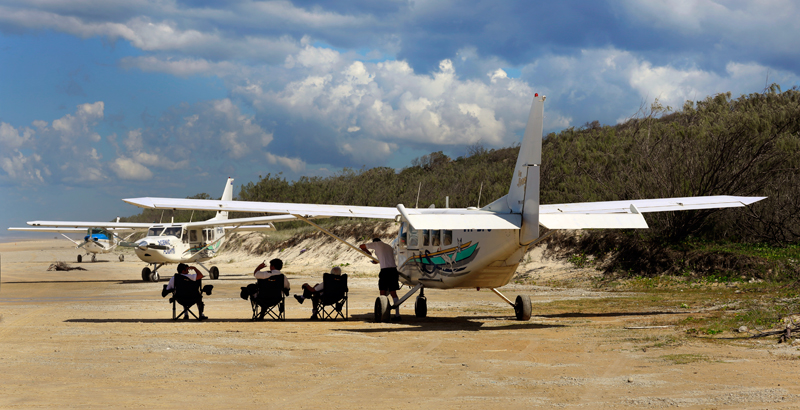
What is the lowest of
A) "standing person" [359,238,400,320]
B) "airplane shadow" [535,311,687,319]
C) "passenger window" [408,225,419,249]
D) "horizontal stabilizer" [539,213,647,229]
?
"airplane shadow" [535,311,687,319]

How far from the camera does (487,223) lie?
31.7 ft

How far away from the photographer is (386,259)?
1198cm

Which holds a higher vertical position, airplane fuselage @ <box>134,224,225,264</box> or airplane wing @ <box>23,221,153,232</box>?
airplane wing @ <box>23,221,153,232</box>

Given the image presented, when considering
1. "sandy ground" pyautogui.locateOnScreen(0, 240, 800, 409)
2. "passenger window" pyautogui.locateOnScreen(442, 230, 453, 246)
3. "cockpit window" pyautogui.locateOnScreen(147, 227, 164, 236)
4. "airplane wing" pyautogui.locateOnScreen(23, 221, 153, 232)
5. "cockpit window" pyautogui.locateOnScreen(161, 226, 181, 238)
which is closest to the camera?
"sandy ground" pyautogui.locateOnScreen(0, 240, 800, 409)

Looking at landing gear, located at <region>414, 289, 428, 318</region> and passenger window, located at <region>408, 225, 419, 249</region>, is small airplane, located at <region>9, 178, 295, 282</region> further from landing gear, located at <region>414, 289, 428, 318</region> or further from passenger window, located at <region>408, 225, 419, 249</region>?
passenger window, located at <region>408, 225, 419, 249</region>

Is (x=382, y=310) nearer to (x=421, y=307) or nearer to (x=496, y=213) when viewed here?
(x=421, y=307)

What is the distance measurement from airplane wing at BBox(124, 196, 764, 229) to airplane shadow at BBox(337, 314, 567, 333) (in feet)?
6.52

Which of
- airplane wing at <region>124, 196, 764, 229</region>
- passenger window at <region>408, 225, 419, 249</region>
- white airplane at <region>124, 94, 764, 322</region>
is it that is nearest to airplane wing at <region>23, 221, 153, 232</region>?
airplane wing at <region>124, 196, 764, 229</region>

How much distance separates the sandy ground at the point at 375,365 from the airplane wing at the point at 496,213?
68.4 inches

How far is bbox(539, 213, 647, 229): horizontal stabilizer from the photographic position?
9.62 metres

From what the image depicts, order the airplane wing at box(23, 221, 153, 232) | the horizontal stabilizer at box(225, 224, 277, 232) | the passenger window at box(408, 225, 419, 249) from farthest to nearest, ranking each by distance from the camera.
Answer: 1. the airplane wing at box(23, 221, 153, 232)
2. the horizontal stabilizer at box(225, 224, 277, 232)
3. the passenger window at box(408, 225, 419, 249)

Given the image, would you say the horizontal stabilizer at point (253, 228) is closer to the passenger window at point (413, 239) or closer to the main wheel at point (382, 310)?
the passenger window at point (413, 239)

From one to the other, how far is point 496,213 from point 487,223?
0.62 meters

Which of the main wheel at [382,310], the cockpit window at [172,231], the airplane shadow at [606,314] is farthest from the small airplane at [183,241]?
the airplane shadow at [606,314]
